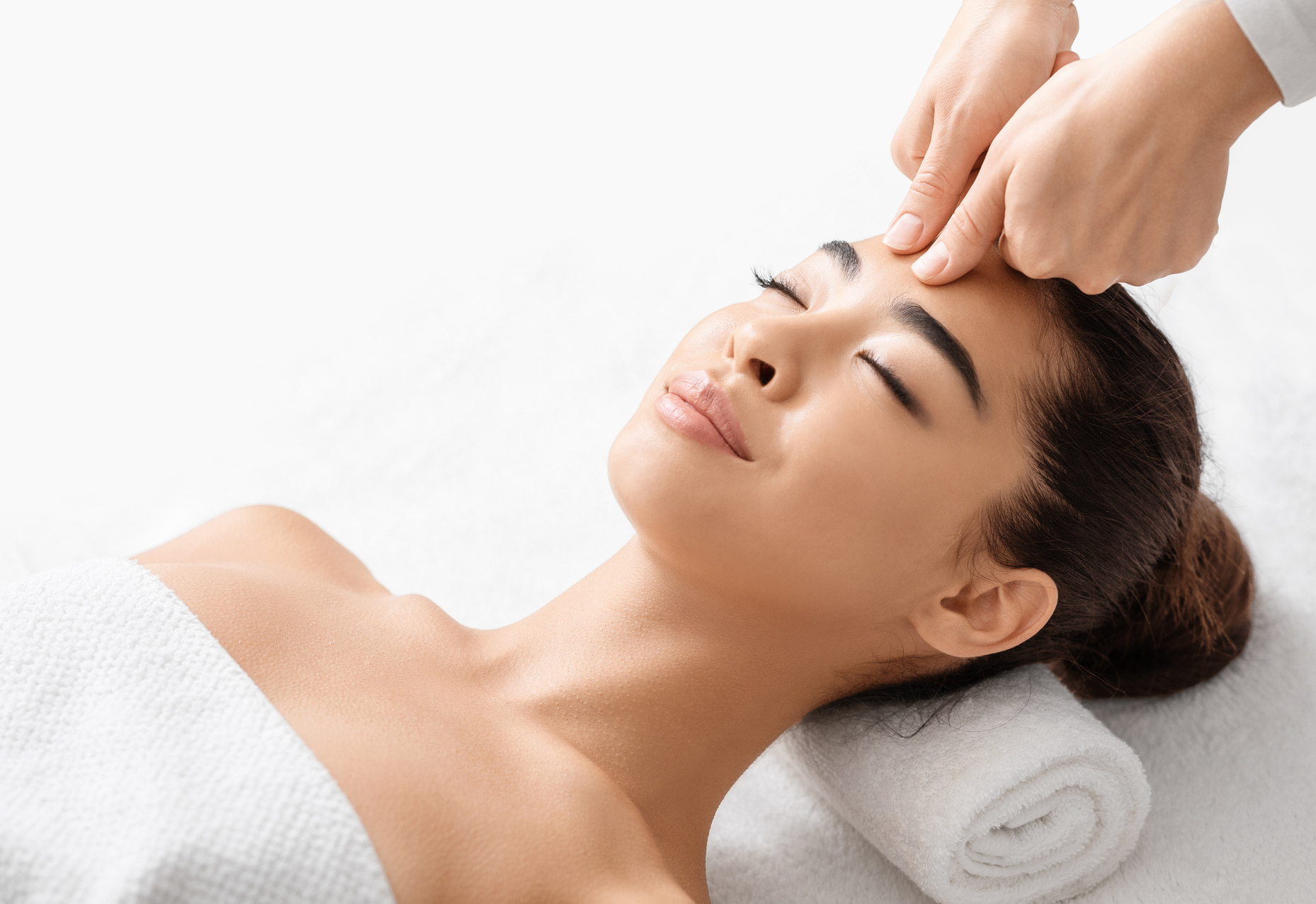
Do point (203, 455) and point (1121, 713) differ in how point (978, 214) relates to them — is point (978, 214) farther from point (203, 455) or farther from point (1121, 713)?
point (203, 455)

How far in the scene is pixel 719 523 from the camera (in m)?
1.25

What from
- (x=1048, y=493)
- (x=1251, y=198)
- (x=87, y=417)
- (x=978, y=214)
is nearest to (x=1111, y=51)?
(x=978, y=214)

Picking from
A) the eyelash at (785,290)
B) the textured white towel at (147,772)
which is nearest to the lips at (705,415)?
the eyelash at (785,290)

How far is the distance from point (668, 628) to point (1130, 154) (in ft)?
2.43

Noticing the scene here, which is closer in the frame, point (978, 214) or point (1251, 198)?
point (978, 214)

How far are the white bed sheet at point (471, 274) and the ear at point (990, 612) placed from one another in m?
0.39

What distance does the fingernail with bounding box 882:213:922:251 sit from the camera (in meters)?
1.32

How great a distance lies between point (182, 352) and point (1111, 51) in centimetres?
174

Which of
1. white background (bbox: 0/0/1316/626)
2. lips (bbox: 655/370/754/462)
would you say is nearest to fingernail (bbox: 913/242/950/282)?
lips (bbox: 655/370/754/462)

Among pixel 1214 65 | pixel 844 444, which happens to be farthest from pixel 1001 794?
pixel 1214 65

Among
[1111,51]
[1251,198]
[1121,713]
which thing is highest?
[1111,51]

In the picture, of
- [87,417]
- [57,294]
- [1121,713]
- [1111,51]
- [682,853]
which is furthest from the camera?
[57,294]

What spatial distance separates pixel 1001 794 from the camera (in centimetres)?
134

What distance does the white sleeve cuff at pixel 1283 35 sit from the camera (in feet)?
3.40
